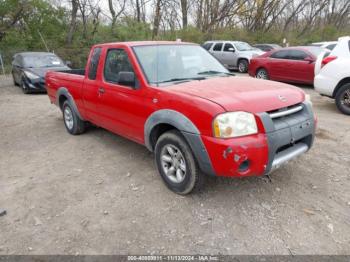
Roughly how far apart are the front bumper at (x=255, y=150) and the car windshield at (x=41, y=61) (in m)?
10.2

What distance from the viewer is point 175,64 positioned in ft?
13.3

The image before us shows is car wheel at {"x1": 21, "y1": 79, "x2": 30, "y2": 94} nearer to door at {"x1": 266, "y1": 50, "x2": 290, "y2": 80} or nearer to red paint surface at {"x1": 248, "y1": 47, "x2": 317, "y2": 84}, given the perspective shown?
red paint surface at {"x1": 248, "y1": 47, "x2": 317, "y2": 84}

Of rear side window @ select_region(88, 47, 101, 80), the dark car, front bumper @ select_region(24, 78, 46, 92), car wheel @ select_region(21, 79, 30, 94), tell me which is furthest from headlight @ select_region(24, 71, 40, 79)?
rear side window @ select_region(88, 47, 101, 80)

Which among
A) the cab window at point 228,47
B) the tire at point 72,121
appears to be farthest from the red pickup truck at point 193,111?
the cab window at point 228,47

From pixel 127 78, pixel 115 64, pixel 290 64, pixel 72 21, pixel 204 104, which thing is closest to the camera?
pixel 204 104

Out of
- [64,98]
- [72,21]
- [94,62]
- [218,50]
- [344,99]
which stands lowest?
[344,99]

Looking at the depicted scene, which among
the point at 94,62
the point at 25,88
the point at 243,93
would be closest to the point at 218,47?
the point at 25,88

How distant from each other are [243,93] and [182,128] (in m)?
0.76

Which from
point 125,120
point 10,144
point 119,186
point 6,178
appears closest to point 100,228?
point 119,186

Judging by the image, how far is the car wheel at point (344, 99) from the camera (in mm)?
6672

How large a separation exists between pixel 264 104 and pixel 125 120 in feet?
6.37

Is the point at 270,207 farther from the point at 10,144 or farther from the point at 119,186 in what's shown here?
the point at 10,144

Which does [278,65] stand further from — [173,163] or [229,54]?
[173,163]

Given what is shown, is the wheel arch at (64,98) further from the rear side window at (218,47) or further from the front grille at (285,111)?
the rear side window at (218,47)
